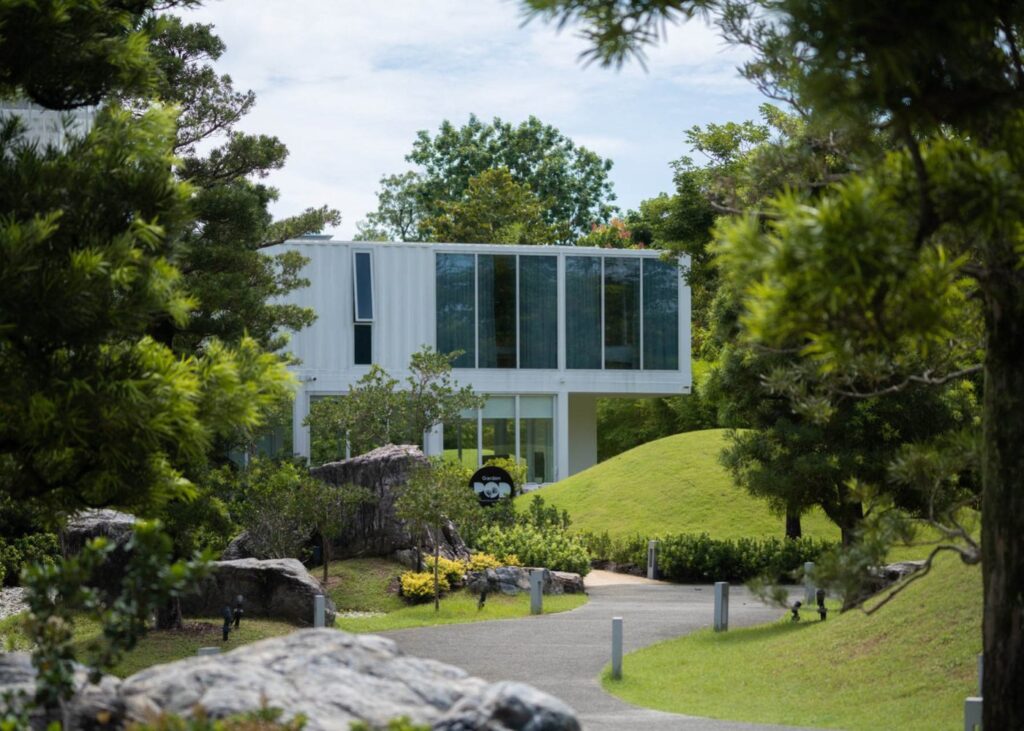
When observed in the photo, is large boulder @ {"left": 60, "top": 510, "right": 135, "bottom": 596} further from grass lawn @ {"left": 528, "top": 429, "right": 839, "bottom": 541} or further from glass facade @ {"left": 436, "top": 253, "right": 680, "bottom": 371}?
glass facade @ {"left": 436, "top": 253, "right": 680, "bottom": 371}

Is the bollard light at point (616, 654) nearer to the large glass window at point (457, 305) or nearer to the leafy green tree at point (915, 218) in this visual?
the leafy green tree at point (915, 218)

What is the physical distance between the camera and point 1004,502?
6.48m

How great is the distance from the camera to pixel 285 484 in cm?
2203

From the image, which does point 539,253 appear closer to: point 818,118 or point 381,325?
point 381,325

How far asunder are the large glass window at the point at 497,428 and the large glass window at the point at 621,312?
352cm

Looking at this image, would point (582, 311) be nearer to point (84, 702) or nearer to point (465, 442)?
point (465, 442)

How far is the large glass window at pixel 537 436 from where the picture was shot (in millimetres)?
41625

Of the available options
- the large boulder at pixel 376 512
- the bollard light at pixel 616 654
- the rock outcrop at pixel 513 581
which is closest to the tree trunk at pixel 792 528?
the rock outcrop at pixel 513 581

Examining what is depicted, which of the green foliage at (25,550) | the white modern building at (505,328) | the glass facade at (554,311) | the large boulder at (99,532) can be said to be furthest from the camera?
the glass facade at (554,311)

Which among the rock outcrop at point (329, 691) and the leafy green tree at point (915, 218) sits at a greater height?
the leafy green tree at point (915, 218)

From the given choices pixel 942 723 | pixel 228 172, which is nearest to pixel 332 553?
pixel 228 172

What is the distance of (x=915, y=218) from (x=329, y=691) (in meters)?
3.09

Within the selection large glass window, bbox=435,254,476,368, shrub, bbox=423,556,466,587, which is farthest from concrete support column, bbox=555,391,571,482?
shrub, bbox=423,556,466,587

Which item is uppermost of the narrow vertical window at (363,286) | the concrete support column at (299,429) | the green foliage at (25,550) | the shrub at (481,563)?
the narrow vertical window at (363,286)
